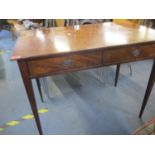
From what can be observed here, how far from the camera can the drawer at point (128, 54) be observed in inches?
38.0

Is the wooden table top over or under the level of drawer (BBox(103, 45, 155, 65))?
over

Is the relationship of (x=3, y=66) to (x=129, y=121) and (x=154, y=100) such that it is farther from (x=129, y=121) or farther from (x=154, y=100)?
(x=154, y=100)

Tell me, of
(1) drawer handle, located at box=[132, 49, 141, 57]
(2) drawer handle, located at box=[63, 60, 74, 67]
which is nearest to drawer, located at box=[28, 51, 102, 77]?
(2) drawer handle, located at box=[63, 60, 74, 67]

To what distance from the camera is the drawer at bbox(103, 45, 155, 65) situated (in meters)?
0.97

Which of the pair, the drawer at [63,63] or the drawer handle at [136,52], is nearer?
the drawer at [63,63]

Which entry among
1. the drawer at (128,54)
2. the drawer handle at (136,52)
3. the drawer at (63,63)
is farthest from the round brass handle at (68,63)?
the drawer handle at (136,52)

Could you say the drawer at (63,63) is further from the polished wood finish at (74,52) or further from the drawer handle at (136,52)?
the drawer handle at (136,52)

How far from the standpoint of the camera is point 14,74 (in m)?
2.30

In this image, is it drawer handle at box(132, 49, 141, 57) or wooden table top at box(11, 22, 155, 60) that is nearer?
wooden table top at box(11, 22, 155, 60)

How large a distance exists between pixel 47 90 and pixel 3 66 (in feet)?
4.00

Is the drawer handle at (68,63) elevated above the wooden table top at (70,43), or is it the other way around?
the wooden table top at (70,43)

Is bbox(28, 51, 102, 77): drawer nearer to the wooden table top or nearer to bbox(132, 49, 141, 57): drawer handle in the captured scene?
the wooden table top

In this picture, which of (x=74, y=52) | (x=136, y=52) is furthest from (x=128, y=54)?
(x=74, y=52)
